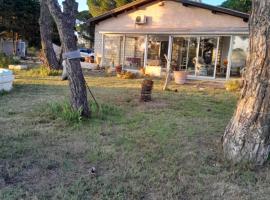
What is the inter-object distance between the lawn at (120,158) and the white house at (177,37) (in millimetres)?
9844

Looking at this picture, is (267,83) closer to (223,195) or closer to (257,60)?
(257,60)

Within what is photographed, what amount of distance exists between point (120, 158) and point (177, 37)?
582 inches

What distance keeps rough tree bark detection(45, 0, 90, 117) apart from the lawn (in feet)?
1.65

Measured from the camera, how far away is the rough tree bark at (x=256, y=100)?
4.19 meters

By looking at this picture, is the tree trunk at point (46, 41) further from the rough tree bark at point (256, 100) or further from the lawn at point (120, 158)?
the rough tree bark at point (256, 100)

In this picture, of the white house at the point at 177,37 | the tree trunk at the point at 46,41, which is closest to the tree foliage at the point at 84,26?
the white house at the point at 177,37

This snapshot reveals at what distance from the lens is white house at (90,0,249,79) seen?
641 inches

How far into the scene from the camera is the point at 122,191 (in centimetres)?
354

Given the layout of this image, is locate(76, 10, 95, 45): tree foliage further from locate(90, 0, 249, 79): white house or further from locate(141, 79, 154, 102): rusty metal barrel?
locate(141, 79, 154, 102): rusty metal barrel

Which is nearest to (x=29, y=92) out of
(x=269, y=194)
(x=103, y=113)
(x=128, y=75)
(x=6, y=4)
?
(x=103, y=113)

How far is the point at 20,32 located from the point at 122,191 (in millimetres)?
30116

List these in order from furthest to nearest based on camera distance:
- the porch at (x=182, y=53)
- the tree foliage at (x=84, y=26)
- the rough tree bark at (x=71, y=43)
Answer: the tree foliage at (x=84, y=26) → the porch at (x=182, y=53) → the rough tree bark at (x=71, y=43)

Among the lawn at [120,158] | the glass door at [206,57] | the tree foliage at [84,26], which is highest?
the tree foliage at [84,26]

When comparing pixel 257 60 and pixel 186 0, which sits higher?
pixel 186 0
